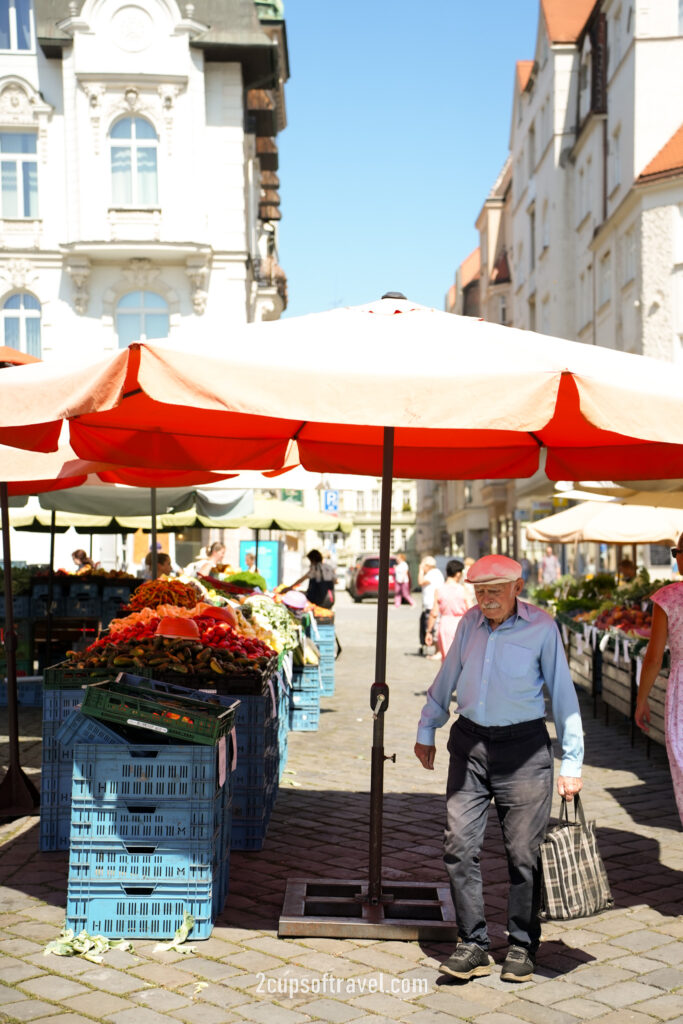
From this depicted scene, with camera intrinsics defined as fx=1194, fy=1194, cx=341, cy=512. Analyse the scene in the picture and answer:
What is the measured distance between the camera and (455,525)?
259 ft

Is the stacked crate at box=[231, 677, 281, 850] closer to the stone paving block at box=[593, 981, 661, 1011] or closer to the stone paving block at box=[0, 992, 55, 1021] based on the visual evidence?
the stone paving block at box=[0, 992, 55, 1021]

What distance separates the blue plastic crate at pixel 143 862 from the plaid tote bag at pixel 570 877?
1508mm

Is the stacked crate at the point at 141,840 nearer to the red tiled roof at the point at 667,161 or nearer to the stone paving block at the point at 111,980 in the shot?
the stone paving block at the point at 111,980

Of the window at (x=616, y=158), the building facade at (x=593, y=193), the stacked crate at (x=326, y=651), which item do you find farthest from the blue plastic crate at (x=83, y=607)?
the window at (x=616, y=158)

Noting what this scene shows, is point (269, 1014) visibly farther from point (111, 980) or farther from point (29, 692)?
point (29, 692)

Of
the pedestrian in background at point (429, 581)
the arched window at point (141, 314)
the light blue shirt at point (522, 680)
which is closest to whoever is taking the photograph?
the light blue shirt at point (522, 680)

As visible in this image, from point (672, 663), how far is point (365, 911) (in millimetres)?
2021

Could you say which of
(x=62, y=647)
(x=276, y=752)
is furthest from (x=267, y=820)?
(x=62, y=647)

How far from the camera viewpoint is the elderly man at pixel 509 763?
16.3 ft

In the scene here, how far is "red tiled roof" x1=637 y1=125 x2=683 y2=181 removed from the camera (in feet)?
99.9

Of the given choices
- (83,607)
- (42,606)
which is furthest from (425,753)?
(83,607)

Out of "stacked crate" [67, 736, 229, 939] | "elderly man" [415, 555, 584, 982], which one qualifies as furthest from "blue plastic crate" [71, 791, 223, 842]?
"elderly man" [415, 555, 584, 982]

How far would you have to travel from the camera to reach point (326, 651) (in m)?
14.8

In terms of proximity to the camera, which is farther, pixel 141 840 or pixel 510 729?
pixel 141 840
